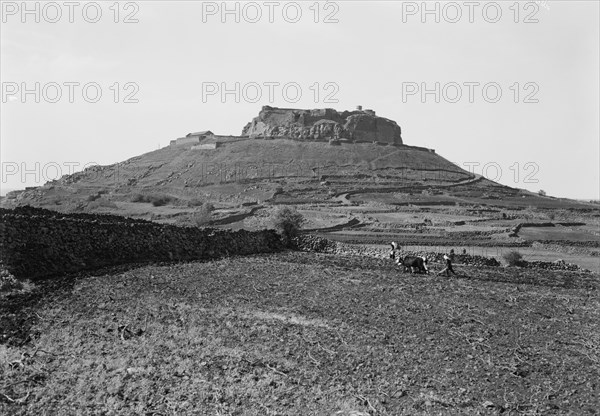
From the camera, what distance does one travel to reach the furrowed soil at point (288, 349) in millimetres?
10852

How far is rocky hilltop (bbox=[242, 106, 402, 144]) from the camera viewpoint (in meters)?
174

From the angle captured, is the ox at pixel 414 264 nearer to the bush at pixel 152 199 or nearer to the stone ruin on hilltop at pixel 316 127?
the bush at pixel 152 199

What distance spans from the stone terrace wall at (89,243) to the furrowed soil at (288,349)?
6.80 ft

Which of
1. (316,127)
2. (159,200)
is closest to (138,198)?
(159,200)

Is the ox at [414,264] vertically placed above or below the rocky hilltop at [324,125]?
below

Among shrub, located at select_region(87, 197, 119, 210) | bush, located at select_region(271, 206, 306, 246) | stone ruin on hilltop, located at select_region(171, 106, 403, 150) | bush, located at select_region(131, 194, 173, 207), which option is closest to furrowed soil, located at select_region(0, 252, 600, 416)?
bush, located at select_region(271, 206, 306, 246)

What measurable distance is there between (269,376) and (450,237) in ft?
167

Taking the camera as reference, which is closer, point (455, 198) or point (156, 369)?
point (156, 369)

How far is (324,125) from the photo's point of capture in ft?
577

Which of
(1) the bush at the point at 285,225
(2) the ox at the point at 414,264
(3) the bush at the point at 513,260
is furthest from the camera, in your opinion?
(1) the bush at the point at 285,225

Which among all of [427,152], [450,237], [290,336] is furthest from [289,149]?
[290,336]

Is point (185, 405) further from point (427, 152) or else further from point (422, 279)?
point (427, 152)

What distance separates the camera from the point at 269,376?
11.8 metres

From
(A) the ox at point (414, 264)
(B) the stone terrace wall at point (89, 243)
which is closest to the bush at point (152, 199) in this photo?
(B) the stone terrace wall at point (89, 243)
